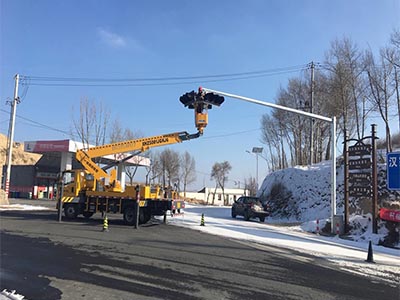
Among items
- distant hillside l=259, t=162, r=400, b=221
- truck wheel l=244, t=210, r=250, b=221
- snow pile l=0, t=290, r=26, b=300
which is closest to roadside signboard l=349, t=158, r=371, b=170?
distant hillside l=259, t=162, r=400, b=221

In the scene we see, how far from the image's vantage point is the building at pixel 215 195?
9012 cm

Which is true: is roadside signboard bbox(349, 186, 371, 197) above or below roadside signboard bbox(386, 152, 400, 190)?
below

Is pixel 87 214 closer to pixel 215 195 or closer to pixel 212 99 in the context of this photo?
pixel 212 99

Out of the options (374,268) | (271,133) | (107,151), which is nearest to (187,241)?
(374,268)

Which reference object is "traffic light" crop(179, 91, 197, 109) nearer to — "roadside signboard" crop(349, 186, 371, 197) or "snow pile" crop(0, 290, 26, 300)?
"roadside signboard" crop(349, 186, 371, 197)

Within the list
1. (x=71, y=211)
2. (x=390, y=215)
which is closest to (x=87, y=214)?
(x=71, y=211)

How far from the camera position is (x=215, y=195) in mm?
98750

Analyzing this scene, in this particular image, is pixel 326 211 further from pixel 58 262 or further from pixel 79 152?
pixel 58 262

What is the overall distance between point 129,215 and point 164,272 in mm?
11471

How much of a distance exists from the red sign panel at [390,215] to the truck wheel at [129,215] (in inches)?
479

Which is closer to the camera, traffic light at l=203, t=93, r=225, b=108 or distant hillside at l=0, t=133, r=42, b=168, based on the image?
traffic light at l=203, t=93, r=225, b=108

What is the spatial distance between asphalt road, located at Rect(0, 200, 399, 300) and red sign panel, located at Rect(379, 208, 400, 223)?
7678mm

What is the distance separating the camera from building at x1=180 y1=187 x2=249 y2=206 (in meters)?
90.1

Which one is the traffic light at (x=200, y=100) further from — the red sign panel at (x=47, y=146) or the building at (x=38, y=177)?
the building at (x=38, y=177)
